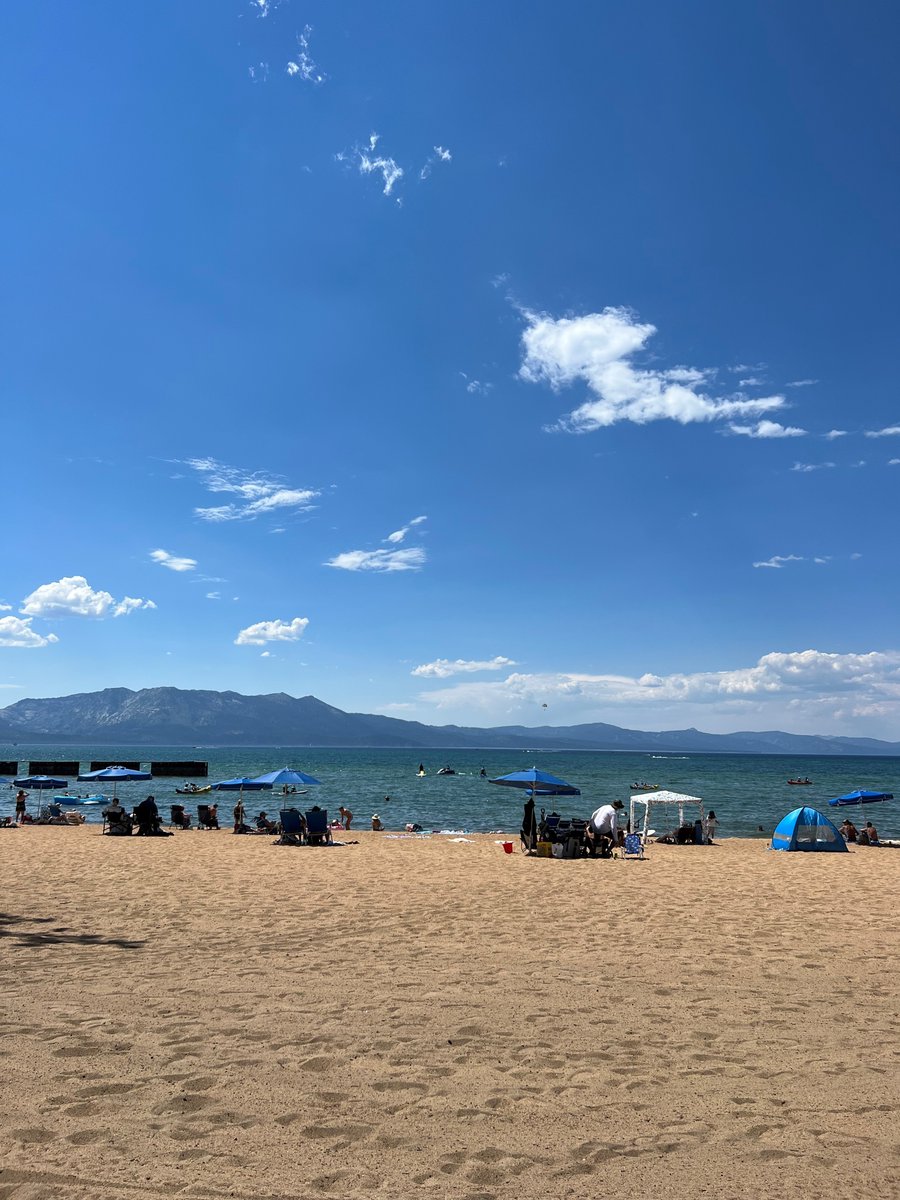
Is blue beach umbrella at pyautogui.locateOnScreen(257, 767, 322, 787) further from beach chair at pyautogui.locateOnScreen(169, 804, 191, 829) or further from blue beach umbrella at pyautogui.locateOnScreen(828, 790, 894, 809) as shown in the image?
blue beach umbrella at pyautogui.locateOnScreen(828, 790, 894, 809)

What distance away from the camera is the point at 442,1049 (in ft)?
19.1

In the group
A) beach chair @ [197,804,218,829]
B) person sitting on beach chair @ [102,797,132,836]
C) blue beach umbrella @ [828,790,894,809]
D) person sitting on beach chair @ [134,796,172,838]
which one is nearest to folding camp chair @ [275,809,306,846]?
person sitting on beach chair @ [134,796,172,838]

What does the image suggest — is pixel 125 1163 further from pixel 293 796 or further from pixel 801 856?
pixel 293 796

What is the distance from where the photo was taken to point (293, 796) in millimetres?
53625

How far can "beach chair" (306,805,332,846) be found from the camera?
2342 cm

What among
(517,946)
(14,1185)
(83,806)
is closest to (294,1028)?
(14,1185)

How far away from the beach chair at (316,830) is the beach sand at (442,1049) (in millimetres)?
11508

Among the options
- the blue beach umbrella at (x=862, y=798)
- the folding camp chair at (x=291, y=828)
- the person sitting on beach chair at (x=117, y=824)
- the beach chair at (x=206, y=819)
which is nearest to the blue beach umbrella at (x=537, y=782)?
the folding camp chair at (x=291, y=828)

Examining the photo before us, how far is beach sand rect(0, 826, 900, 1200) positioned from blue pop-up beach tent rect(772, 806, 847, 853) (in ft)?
43.3

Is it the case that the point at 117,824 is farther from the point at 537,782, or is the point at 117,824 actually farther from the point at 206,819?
the point at 537,782

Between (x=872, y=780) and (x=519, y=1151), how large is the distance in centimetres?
10874

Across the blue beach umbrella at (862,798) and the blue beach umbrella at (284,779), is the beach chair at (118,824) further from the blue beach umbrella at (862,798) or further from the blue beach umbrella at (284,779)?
the blue beach umbrella at (862,798)

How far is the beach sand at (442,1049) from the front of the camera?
4.15m

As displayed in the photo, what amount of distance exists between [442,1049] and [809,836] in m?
21.9
